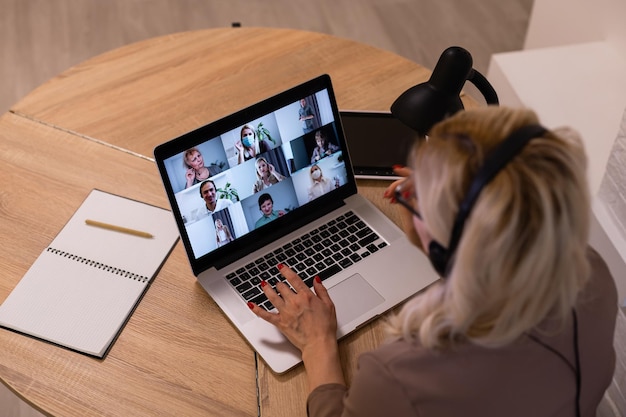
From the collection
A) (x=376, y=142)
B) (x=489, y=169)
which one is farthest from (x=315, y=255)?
(x=489, y=169)

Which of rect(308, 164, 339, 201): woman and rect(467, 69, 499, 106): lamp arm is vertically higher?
rect(467, 69, 499, 106): lamp arm

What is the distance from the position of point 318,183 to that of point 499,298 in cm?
57

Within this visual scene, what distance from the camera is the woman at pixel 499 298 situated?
2.52ft

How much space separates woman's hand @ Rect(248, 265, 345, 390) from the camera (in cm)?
108

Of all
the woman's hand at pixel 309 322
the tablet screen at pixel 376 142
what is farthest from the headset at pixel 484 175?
the tablet screen at pixel 376 142

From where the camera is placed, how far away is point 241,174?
121cm

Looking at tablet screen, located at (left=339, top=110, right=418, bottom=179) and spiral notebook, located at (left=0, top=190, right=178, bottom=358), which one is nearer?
spiral notebook, located at (left=0, top=190, right=178, bottom=358)

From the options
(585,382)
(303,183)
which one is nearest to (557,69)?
(303,183)

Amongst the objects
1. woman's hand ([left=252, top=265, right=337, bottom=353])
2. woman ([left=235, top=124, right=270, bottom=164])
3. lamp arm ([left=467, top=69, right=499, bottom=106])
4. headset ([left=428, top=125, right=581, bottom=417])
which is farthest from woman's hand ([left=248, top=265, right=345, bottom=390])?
lamp arm ([left=467, top=69, right=499, bottom=106])

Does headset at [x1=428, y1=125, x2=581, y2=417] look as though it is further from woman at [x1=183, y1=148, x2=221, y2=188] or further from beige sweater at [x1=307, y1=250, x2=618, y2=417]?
woman at [x1=183, y1=148, x2=221, y2=188]

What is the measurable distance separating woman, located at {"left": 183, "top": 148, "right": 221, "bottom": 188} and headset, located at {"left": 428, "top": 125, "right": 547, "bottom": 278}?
0.51 m

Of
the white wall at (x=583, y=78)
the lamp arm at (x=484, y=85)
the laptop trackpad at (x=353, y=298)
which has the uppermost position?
the lamp arm at (x=484, y=85)

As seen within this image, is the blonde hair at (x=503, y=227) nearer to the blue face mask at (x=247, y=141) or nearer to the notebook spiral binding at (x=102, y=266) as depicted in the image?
the blue face mask at (x=247, y=141)

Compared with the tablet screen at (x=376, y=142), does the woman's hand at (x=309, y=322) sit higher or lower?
lower
